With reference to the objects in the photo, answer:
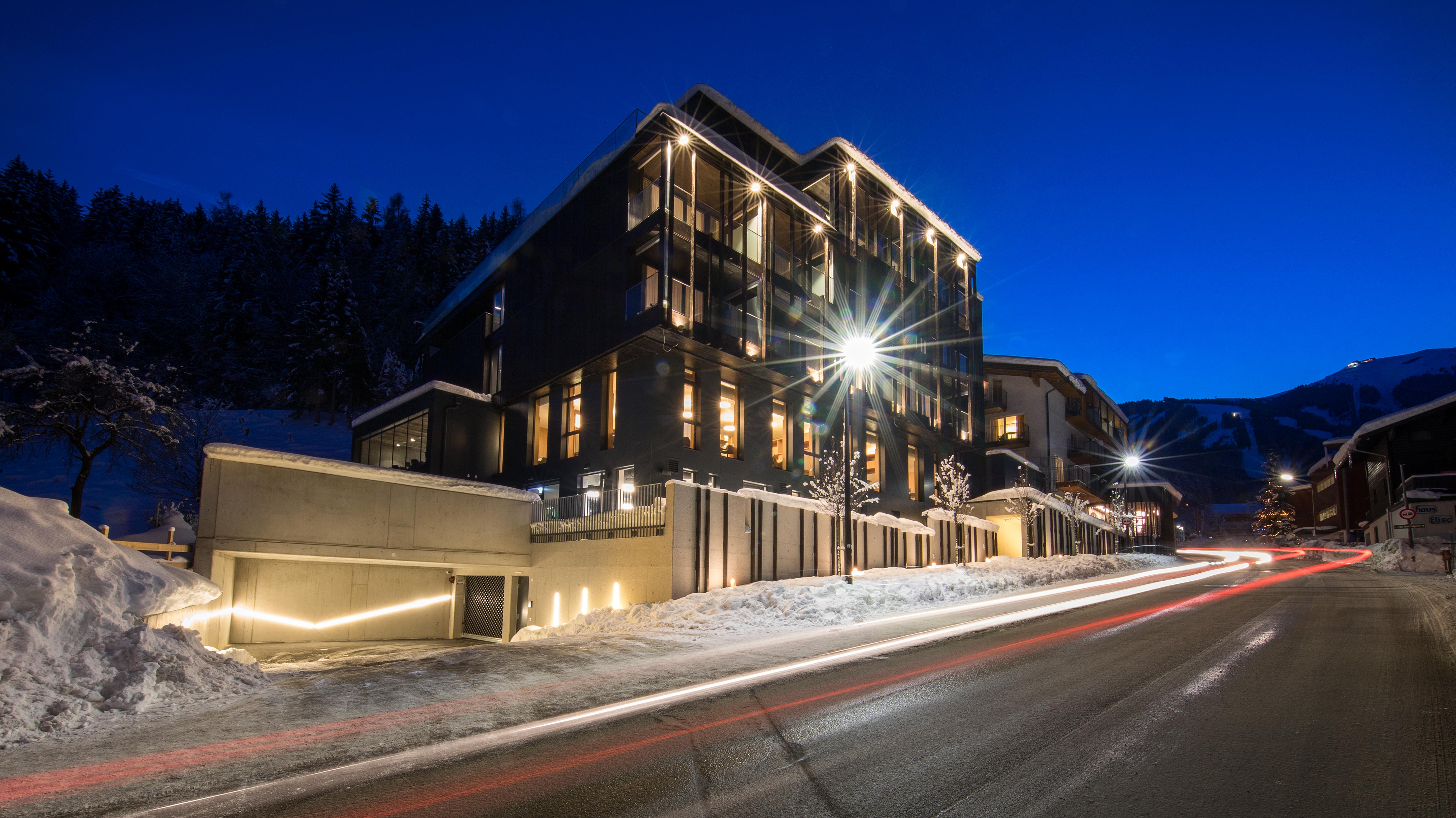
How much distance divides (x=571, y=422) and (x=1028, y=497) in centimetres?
2463

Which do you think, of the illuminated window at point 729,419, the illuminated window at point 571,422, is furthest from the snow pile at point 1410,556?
the illuminated window at point 571,422

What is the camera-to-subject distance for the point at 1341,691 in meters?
7.65

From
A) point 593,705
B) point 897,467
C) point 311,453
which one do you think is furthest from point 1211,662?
point 311,453

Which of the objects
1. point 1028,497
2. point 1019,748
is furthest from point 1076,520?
point 1019,748

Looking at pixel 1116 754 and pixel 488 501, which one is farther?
pixel 488 501

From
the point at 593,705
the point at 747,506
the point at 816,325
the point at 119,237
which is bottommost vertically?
the point at 593,705

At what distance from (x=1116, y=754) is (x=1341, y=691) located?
4.03m

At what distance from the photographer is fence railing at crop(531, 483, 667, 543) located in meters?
20.3

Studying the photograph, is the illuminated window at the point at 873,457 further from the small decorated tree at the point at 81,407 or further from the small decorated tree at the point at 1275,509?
the small decorated tree at the point at 1275,509

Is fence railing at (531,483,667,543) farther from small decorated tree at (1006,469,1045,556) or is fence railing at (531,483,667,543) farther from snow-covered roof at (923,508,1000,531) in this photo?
small decorated tree at (1006,469,1045,556)

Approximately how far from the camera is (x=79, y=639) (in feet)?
27.5

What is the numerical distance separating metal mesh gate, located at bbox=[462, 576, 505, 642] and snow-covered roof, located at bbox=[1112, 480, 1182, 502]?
54.5 m

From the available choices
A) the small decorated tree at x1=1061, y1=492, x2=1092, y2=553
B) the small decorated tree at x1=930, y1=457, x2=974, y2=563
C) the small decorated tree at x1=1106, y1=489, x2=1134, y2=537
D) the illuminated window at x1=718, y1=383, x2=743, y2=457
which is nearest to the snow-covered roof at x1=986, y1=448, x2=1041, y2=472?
the small decorated tree at x1=1061, y1=492, x2=1092, y2=553

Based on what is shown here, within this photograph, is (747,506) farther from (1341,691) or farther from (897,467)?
(897,467)
